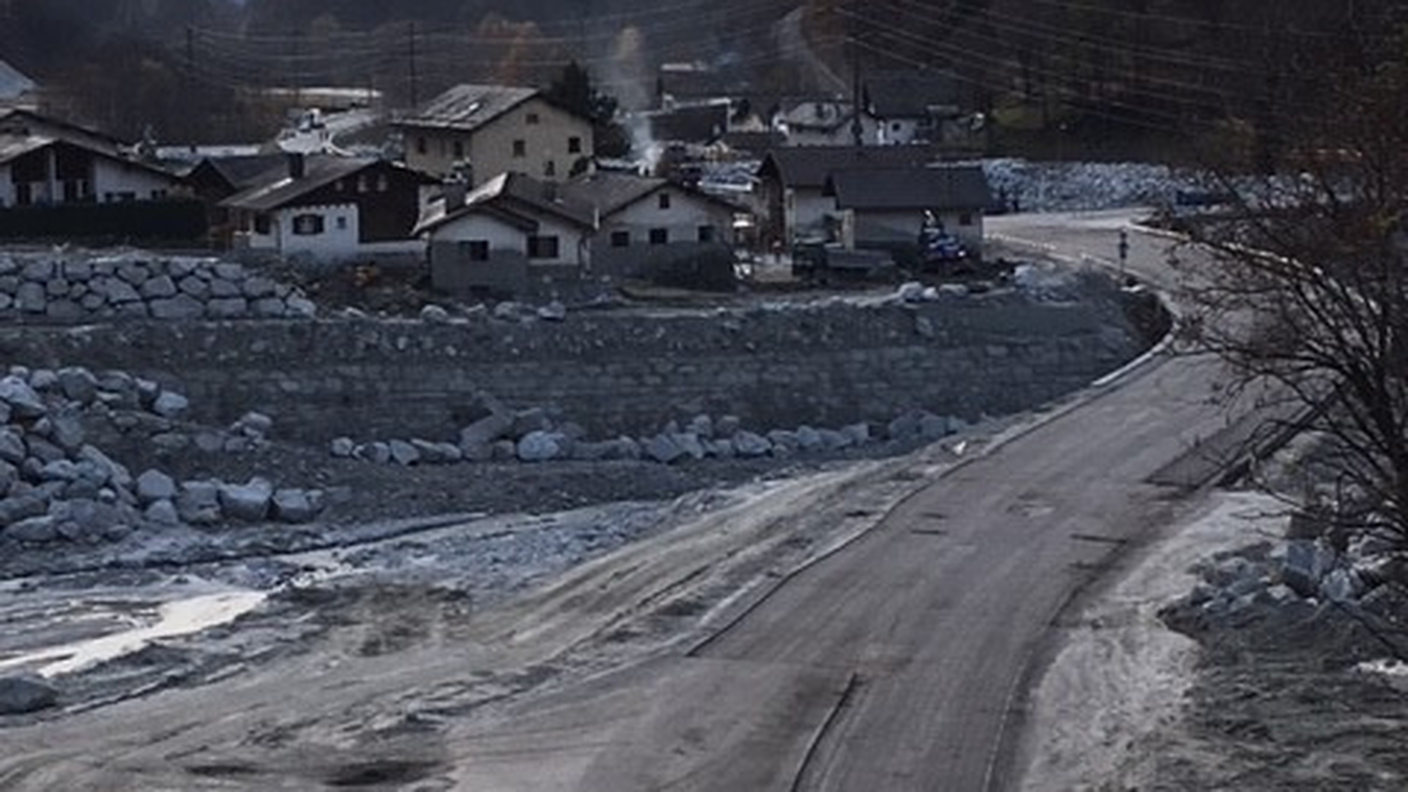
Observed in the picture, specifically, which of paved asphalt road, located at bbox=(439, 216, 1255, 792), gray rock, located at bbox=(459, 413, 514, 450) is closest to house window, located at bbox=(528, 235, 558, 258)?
gray rock, located at bbox=(459, 413, 514, 450)

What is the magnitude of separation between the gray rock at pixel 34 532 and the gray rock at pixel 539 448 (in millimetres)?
4392

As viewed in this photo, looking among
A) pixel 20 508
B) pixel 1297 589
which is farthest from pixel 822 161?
pixel 1297 589

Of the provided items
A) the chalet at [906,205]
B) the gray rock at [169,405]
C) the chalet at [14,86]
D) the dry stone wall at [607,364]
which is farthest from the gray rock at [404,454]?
the chalet at [14,86]

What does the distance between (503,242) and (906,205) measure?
17.2 feet

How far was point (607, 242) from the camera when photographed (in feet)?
85.4

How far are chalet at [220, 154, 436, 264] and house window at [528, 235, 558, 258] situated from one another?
172cm

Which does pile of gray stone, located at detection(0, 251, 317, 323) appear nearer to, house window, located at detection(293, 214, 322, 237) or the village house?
house window, located at detection(293, 214, 322, 237)

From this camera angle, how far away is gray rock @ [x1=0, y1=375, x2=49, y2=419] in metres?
18.8

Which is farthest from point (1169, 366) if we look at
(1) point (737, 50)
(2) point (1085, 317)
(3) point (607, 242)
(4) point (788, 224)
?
(1) point (737, 50)

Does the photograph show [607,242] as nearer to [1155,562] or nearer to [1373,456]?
[1155,562]

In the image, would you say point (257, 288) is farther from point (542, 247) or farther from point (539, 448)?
point (539, 448)

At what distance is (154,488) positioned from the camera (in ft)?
58.6

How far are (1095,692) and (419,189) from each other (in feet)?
55.6

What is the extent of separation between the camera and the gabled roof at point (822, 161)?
29.2 m
